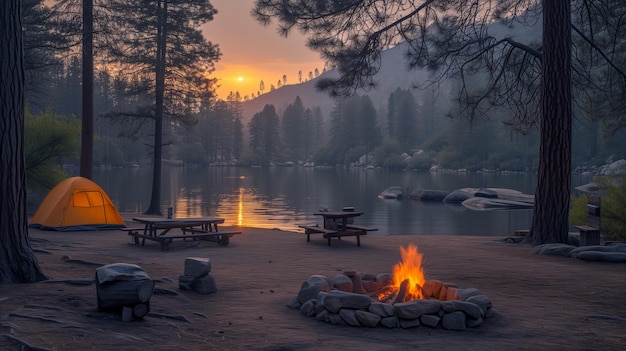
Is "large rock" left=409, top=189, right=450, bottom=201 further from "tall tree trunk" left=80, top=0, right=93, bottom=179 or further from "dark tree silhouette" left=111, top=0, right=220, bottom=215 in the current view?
"tall tree trunk" left=80, top=0, right=93, bottom=179

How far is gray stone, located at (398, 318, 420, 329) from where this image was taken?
702 cm

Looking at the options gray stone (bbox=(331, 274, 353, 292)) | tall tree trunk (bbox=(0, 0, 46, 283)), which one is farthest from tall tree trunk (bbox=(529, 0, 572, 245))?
tall tree trunk (bbox=(0, 0, 46, 283))

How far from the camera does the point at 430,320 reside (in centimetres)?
707

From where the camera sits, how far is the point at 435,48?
52.2 feet

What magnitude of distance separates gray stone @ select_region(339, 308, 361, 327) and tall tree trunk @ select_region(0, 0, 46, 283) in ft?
13.8

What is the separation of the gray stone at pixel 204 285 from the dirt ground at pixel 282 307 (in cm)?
10

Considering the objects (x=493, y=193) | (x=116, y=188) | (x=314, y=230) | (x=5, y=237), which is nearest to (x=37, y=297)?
(x=5, y=237)

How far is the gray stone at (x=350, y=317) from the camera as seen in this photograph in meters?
7.07

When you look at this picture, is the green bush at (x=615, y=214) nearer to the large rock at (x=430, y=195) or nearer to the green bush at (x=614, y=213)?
the green bush at (x=614, y=213)

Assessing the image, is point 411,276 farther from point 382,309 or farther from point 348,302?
point 348,302

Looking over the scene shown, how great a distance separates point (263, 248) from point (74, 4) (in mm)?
10799

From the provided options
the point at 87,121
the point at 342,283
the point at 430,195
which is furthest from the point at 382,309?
the point at 430,195

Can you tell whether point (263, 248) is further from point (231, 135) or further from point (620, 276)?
point (231, 135)

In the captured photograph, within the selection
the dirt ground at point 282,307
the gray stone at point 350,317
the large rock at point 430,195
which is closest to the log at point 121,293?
the dirt ground at point 282,307
